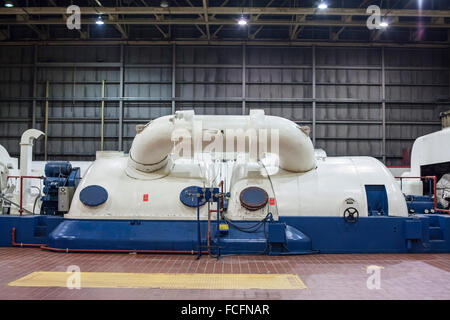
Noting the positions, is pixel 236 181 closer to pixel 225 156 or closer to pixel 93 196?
pixel 225 156

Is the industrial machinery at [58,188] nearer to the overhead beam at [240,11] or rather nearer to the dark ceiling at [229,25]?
the overhead beam at [240,11]

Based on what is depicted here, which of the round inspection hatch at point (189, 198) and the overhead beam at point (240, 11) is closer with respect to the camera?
the round inspection hatch at point (189, 198)

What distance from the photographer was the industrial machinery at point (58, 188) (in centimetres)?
730

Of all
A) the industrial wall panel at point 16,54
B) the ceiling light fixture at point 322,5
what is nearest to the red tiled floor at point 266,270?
the ceiling light fixture at point 322,5

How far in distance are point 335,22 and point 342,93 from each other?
300cm

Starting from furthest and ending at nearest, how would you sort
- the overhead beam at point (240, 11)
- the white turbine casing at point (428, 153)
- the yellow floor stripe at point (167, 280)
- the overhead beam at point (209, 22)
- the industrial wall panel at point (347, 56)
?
the industrial wall panel at point (347, 56) → the overhead beam at point (209, 22) → the overhead beam at point (240, 11) → the white turbine casing at point (428, 153) → the yellow floor stripe at point (167, 280)

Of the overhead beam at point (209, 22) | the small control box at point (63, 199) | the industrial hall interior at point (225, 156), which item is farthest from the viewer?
the overhead beam at point (209, 22)

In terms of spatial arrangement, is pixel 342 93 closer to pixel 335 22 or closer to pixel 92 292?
pixel 335 22

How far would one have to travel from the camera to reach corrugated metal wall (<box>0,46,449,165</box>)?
15.4 m

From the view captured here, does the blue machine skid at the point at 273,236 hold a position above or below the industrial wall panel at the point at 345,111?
below

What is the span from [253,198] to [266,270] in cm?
163

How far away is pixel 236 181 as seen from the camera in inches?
278

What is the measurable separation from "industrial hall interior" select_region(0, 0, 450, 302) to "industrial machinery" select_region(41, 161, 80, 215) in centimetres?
4

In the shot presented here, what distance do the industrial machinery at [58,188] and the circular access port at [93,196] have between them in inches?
30.1
